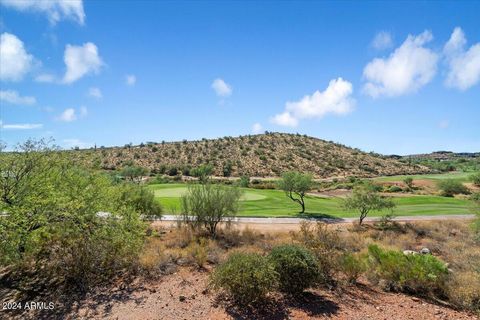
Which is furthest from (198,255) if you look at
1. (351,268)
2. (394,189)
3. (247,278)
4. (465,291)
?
(394,189)

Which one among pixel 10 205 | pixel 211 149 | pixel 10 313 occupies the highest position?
pixel 211 149

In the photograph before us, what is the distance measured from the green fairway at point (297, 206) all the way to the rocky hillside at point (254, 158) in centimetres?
3053

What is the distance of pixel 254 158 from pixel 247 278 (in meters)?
71.5

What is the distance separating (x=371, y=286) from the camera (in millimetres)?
13039

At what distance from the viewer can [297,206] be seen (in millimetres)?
34875

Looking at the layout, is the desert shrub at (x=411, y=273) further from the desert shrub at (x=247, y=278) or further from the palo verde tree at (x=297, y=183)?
the palo verde tree at (x=297, y=183)

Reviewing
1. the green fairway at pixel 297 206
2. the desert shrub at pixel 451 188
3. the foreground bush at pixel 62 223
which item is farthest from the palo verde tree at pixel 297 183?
the desert shrub at pixel 451 188

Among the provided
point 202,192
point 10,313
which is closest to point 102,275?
point 10,313

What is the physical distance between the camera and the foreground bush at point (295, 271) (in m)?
11.4

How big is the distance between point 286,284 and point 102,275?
7.44m

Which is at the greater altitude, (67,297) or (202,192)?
(202,192)

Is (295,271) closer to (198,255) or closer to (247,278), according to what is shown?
(247,278)

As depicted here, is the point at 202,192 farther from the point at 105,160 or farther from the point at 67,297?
the point at 105,160

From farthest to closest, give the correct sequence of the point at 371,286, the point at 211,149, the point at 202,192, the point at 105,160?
the point at 211,149, the point at 105,160, the point at 202,192, the point at 371,286
